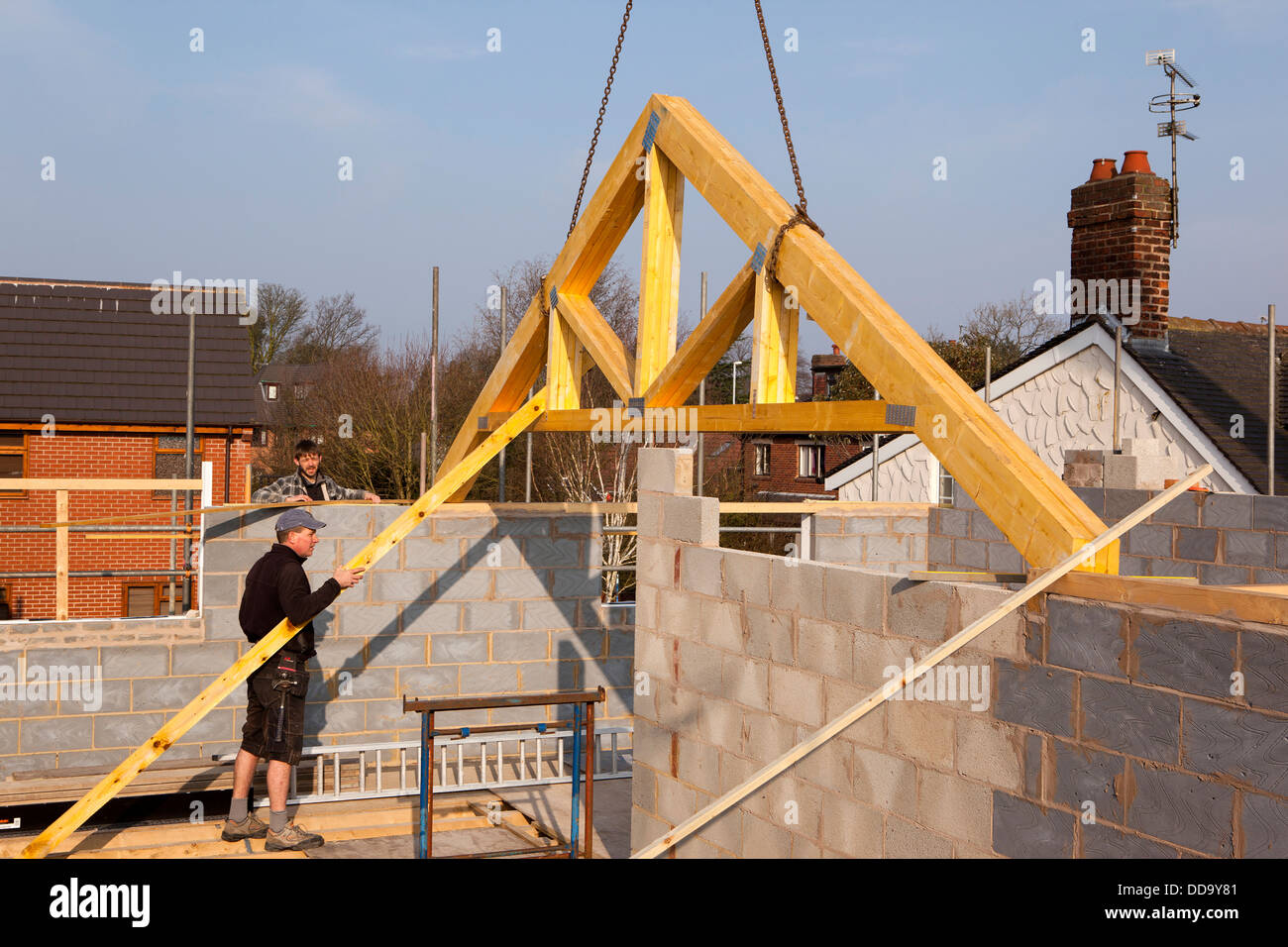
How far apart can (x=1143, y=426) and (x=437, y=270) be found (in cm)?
1070

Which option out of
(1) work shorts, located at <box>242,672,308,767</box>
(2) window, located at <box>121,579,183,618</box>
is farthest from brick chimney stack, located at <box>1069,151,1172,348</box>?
(2) window, located at <box>121,579,183,618</box>

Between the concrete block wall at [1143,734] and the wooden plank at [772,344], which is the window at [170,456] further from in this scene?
the concrete block wall at [1143,734]

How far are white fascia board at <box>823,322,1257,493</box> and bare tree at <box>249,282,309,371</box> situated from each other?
37957mm

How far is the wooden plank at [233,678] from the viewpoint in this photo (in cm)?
671

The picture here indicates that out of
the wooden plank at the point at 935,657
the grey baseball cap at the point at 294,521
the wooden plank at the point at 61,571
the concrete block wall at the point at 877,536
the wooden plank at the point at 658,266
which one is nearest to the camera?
the wooden plank at the point at 935,657

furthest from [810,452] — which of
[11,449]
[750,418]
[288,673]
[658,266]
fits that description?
[750,418]

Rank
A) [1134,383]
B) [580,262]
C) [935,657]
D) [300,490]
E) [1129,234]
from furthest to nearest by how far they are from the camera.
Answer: [1129,234], [1134,383], [300,490], [580,262], [935,657]

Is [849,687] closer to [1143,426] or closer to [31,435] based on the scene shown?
[1143,426]

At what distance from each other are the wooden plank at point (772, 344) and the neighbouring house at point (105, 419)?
19267 millimetres

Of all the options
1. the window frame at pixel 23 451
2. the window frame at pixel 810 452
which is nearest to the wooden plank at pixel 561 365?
the window frame at pixel 23 451

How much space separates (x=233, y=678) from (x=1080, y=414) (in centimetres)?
1479

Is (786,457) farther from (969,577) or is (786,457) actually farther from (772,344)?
(969,577)

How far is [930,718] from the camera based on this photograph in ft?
16.3
